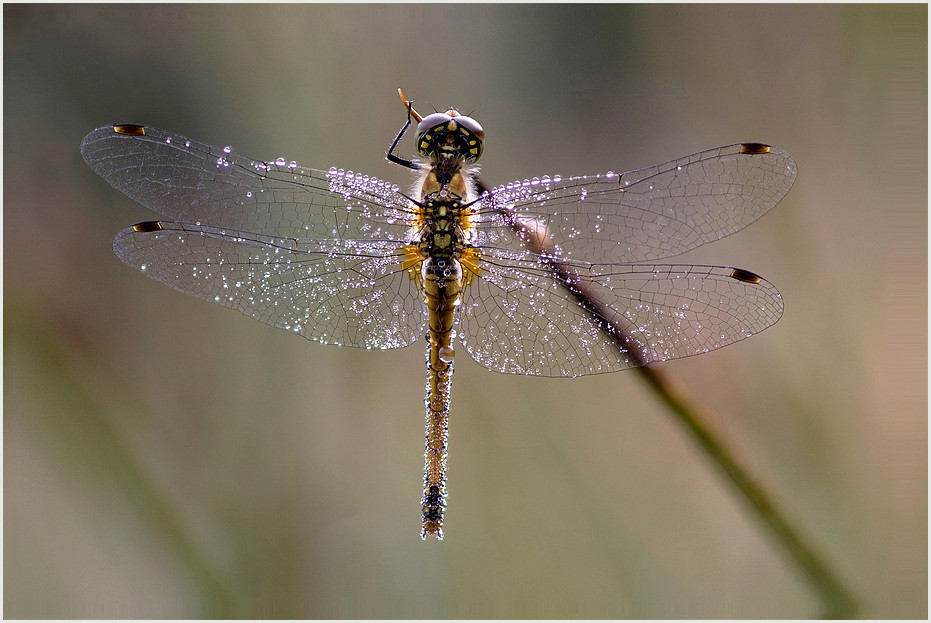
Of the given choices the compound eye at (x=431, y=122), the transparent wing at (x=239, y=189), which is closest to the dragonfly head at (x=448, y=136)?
the compound eye at (x=431, y=122)

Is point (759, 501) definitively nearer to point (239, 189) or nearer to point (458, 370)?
point (458, 370)

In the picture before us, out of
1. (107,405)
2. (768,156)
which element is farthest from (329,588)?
(768,156)

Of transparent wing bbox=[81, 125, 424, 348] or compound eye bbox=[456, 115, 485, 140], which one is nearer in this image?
transparent wing bbox=[81, 125, 424, 348]

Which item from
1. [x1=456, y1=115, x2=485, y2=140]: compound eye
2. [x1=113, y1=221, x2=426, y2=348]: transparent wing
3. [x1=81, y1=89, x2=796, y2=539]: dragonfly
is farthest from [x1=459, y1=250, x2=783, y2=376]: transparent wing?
[x1=456, y1=115, x2=485, y2=140]: compound eye

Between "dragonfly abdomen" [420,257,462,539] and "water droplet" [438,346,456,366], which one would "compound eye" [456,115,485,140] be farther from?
"water droplet" [438,346,456,366]

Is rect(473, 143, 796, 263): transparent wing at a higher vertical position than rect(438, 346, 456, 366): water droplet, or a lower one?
higher

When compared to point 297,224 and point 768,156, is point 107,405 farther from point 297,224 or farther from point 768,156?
point 768,156
